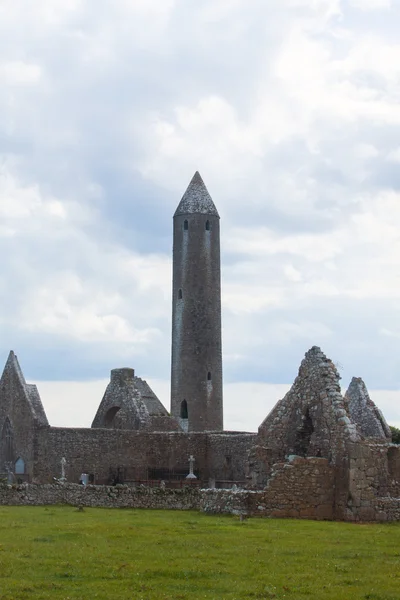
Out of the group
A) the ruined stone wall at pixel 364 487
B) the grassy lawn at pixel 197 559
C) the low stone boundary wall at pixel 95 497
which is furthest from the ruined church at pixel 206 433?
the low stone boundary wall at pixel 95 497

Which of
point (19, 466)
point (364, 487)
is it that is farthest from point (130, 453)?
point (364, 487)

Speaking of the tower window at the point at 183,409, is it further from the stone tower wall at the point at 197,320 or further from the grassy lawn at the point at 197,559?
the grassy lawn at the point at 197,559

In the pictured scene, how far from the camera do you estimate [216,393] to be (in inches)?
2931

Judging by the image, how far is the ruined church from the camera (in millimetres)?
27516

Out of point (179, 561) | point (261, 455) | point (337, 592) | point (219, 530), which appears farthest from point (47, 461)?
point (337, 592)

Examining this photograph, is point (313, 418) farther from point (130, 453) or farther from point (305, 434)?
point (130, 453)

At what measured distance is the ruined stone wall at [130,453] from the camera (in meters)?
46.5

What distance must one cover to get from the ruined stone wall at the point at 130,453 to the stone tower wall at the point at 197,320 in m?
23.4

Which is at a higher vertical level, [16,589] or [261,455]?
[261,455]

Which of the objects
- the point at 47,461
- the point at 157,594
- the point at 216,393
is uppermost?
the point at 216,393

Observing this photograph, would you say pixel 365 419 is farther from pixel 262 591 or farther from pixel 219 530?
pixel 262 591

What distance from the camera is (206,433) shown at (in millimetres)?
51594

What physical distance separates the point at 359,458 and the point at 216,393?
46.9 metres

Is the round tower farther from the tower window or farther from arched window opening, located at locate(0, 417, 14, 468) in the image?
arched window opening, located at locate(0, 417, 14, 468)
